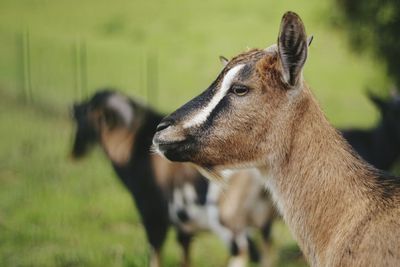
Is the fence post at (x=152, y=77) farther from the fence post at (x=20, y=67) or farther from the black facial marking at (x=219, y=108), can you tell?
the black facial marking at (x=219, y=108)

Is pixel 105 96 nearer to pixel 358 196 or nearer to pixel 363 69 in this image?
pixel 358 196

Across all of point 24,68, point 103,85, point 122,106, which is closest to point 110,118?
point 122,106

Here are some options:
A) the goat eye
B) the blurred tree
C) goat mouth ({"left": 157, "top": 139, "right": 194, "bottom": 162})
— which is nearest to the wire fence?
the blurred tree

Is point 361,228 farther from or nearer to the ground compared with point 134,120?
farther from the ground

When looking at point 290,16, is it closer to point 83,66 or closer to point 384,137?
point 384,137

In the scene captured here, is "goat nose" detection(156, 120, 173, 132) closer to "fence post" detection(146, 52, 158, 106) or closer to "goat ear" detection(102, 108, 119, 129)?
"goat ear" detection(102, 108, 119, 129)

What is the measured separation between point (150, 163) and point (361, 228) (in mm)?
3678

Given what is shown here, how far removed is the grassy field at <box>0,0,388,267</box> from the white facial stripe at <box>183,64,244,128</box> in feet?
10.6

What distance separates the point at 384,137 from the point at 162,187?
9.20ft

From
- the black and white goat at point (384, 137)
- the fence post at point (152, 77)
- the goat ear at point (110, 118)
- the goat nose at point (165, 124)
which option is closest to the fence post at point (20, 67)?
the fence post at point (152, 77)

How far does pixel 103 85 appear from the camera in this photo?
1389cm

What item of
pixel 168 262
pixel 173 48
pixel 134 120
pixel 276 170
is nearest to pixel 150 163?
pixel 134 120

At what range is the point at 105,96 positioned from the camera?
25.8 feet

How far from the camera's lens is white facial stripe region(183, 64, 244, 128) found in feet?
14.6
